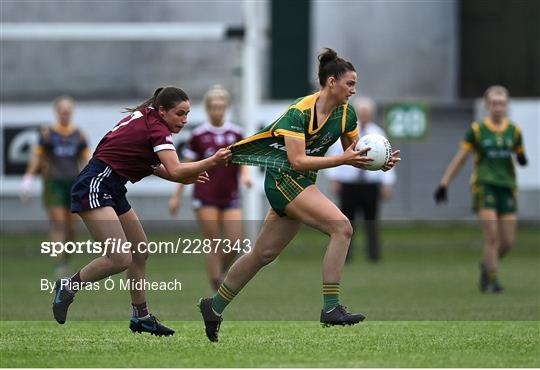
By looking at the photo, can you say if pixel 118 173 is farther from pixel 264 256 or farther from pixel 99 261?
pixel 264 256

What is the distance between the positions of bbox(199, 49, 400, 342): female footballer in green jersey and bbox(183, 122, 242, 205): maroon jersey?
4.54 metres

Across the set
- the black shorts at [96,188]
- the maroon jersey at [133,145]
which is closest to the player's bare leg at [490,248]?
the maroon jersey at [133,145]

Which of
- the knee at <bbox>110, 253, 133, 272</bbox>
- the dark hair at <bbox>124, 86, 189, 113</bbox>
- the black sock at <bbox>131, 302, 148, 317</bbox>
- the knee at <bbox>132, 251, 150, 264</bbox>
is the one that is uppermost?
the dark hair at <bbox>124, 86, 189, 113</bbox>

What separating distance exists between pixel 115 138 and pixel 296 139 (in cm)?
134

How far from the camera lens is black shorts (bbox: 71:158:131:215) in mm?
9469

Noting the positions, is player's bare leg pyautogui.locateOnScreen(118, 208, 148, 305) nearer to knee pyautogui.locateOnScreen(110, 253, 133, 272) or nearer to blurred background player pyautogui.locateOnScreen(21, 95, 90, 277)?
knee pyautogui.locateOnScreen(110, 253, 133, 272)

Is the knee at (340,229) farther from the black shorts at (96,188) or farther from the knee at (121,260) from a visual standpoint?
the black shorts at (96,188)

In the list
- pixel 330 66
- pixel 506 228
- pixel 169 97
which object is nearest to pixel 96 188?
pixel 169 97

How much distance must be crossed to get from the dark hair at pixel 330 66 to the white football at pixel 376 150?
529mm

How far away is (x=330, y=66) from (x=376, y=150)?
760 millimetres

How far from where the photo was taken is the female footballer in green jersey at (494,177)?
14.8m

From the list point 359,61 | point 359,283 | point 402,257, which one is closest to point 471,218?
point 359,61

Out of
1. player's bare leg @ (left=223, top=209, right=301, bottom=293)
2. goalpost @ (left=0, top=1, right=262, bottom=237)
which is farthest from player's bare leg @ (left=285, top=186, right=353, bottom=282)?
goalpost @ (left=0, top=1, right=262, bottom=237)

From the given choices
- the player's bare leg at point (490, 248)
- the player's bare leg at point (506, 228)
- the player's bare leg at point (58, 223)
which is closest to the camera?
the player's bare leg at point (490, 248)
